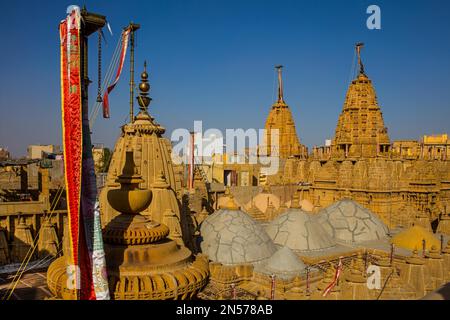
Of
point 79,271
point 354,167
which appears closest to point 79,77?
point 79,271

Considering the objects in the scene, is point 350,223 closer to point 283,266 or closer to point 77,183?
point 283,266

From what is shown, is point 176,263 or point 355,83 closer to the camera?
point 176,263

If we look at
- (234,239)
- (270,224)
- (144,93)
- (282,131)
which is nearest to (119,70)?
(144,93)

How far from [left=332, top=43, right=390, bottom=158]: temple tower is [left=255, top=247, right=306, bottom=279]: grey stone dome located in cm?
1700

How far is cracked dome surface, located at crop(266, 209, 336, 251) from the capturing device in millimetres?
16141

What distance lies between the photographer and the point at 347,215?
1903cm

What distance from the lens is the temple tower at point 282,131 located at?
40.5 meters

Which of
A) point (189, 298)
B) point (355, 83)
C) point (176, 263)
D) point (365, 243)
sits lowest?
point (365, 243)

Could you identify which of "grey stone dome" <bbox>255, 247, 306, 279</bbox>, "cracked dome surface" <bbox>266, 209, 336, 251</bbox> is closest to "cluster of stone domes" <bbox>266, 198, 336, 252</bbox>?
"cracked dome surface" <bbox>266, 209, 336, 251</bbox>

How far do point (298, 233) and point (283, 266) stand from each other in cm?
358

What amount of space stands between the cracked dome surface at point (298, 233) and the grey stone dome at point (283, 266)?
2.58 meters
